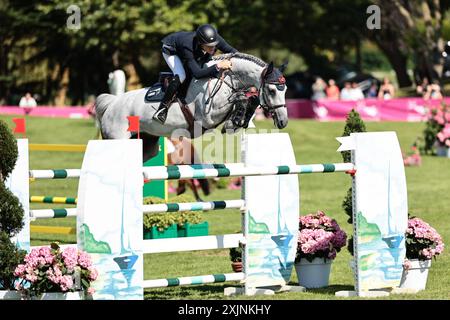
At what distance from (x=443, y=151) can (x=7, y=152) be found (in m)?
19.7

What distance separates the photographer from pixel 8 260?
300 inches

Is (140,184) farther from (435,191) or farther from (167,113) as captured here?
(435,191)

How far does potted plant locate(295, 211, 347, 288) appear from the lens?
908 centimetres

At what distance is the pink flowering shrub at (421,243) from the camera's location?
29.0 ft

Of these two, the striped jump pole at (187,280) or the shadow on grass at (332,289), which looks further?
the shadow on grass at (332,289)

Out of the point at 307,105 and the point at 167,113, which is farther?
the point at 307,105

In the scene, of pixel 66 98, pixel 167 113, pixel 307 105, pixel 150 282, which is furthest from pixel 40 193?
pixel 66 98

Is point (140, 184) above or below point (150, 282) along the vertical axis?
above

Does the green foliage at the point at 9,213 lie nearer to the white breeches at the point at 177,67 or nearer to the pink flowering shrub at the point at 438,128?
the white breeches at the point at 177,67

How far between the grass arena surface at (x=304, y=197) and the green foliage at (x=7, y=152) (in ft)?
5.91

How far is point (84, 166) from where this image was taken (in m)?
7.27

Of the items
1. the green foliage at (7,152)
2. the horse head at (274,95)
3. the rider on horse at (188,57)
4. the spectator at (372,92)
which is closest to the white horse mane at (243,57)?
the rider on horse at (188,57)
